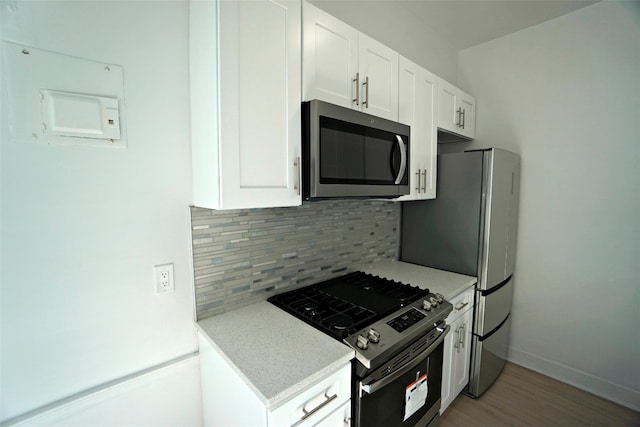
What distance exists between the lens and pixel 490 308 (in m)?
2.04

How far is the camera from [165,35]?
1.15 metres

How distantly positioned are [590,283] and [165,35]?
313 cm

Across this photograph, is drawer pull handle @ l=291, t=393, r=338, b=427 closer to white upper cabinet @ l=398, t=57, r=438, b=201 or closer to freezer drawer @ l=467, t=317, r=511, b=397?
white upper cabinet @ l=398, t=57, r=438, b=201

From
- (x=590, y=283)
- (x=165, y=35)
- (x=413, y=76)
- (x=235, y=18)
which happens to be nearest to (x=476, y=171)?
(x=413, y=76)

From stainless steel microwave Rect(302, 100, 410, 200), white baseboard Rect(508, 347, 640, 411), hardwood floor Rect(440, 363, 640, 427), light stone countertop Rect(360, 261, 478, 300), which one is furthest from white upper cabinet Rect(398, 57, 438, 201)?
white baseboard Rect(508, 347, 640, 411)

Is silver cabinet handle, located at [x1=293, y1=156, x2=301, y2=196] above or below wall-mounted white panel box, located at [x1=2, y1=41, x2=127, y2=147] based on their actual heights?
below

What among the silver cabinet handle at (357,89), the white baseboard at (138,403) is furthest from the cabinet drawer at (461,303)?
the white baseboard at (138,403)

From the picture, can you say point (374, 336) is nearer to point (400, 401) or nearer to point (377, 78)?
point (400, 401)

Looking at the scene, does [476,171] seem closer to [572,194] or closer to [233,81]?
[572,194]

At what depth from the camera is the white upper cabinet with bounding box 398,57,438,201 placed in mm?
1752

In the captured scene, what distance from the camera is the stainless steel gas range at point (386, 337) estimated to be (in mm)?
1108

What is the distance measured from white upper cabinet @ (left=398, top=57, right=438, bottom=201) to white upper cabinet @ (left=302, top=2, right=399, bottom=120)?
0.39ft

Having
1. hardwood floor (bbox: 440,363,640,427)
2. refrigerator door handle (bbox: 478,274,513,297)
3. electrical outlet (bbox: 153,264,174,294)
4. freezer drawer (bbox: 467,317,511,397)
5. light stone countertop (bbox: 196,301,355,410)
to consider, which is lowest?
hardwood floor (bbox: 440,363,640,427)

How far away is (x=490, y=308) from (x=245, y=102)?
213 cm
